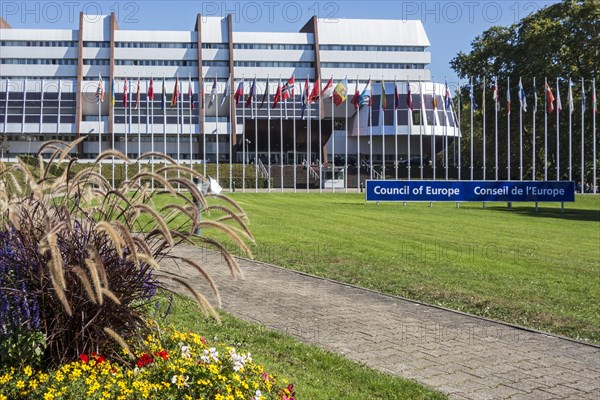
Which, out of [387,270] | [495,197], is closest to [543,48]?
[495,197]

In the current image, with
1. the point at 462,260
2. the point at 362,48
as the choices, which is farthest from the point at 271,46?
the point at 462,260

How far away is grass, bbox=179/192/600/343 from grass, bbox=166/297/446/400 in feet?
10.3

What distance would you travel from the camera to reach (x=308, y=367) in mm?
6305

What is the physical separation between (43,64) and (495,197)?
64.8 meters

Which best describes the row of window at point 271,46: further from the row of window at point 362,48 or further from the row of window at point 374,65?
the row of window at point 374,65

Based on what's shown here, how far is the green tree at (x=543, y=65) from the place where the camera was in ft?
172

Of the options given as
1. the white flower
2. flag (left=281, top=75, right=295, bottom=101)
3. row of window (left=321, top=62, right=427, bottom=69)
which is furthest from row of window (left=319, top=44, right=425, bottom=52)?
the white flower

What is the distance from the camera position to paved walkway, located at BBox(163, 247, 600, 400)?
6270 millimetres

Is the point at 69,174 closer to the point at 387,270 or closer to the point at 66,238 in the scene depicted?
the point at 66,238

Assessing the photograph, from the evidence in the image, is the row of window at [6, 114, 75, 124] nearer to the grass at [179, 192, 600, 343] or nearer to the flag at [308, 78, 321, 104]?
the flag at [308, 78, 321, 104]

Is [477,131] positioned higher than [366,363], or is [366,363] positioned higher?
[477,131]

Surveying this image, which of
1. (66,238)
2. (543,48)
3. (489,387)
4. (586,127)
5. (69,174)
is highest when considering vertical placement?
(543,48)

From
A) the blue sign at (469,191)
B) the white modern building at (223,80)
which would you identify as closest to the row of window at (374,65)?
the white modern building at (223,80)

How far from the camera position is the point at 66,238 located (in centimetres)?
453
